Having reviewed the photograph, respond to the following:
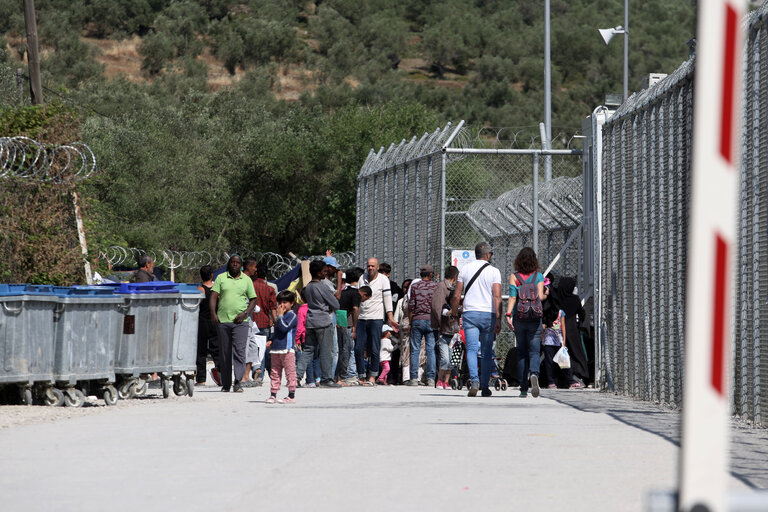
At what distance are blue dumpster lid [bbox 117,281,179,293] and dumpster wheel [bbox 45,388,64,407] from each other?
6.38 feet

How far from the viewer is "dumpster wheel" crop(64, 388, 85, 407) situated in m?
13.6

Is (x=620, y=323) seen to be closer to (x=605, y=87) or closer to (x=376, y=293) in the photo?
(x=376, y=293)

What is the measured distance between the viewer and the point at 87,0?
12531 centimetres

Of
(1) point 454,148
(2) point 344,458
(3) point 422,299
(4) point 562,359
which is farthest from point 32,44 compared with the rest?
(2) point 344,458

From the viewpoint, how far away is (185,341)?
15.8 meters

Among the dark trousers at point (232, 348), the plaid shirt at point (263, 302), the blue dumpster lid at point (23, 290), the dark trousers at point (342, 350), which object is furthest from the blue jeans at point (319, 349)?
the blue dumpster lid at point (23, 290)

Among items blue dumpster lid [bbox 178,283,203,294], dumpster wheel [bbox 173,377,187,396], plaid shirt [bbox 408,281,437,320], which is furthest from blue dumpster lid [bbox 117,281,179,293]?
plaid shirt [bbox 408,281,437,320]

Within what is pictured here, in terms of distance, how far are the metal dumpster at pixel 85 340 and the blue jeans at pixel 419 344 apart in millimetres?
5407

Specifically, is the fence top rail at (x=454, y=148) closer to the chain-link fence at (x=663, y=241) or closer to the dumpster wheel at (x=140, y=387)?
the chain-link fence at (x=663, y=241)

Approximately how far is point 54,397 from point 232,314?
3711mm

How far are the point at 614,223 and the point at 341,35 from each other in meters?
110

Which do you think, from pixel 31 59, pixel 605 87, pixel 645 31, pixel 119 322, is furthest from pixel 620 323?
pixel 645 31

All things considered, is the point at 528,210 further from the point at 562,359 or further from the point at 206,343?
the point at 206,343

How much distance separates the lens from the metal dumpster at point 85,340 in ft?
44.6
